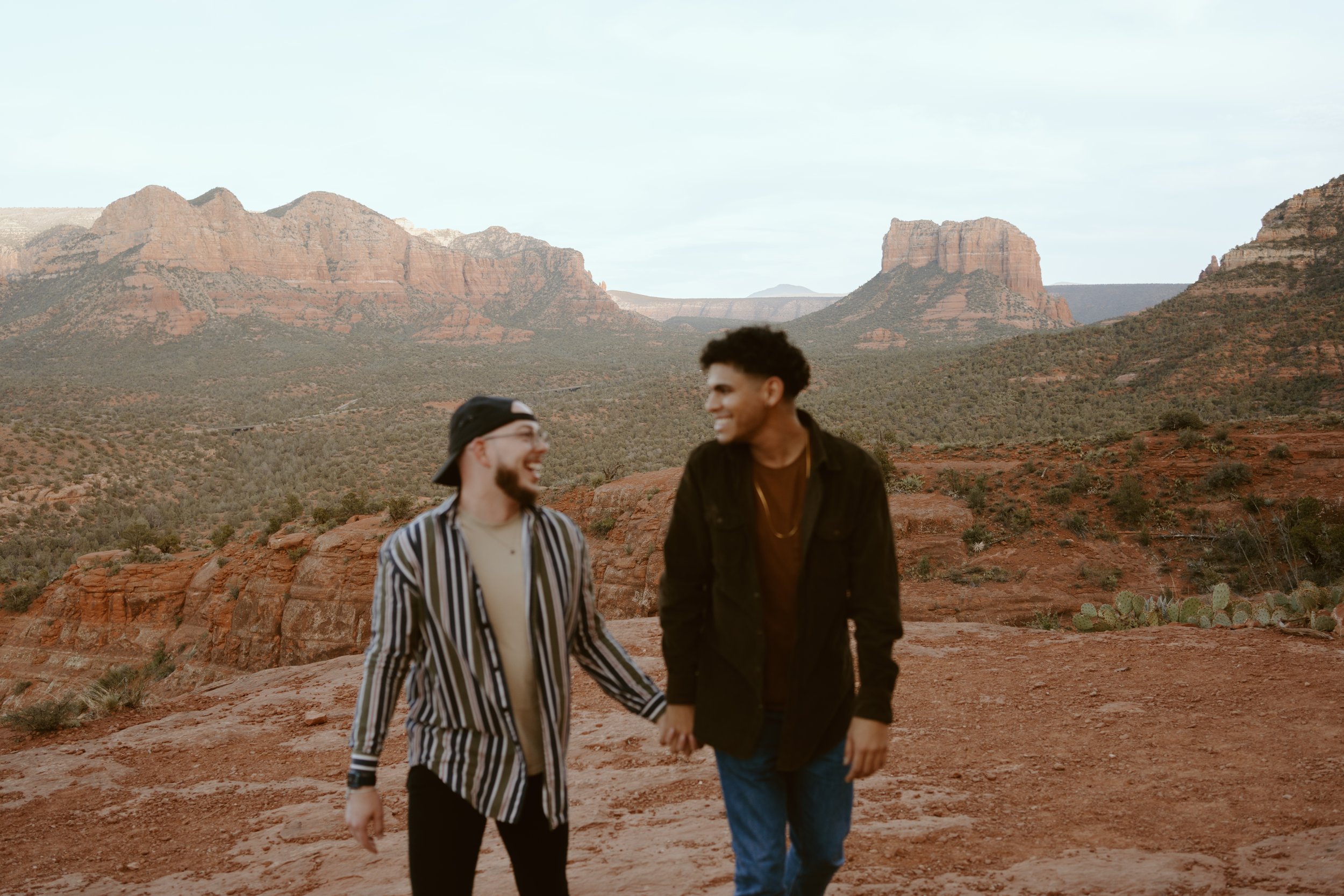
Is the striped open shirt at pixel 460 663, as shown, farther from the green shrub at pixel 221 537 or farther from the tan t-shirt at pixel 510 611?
the green shrub at pixel 221 537

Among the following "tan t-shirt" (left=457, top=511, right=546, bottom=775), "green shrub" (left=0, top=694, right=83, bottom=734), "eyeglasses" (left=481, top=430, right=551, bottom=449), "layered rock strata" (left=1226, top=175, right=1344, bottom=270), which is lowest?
"green shrub" (left=0, top=694, right=83, bottom=734)

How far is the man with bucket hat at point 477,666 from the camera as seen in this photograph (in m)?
2.07

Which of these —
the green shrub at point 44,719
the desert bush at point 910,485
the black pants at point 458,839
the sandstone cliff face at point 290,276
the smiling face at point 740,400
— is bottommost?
the green shrub at point 44,719

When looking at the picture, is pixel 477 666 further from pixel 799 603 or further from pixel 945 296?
pixel 945 296

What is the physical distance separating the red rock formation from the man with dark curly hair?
104979mm

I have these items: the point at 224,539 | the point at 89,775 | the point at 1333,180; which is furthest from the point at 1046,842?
the point at 1333,180

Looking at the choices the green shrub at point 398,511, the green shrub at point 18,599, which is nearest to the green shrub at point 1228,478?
the green shrub at point 398,511

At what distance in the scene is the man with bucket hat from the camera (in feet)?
6.78

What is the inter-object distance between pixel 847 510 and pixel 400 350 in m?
76.4

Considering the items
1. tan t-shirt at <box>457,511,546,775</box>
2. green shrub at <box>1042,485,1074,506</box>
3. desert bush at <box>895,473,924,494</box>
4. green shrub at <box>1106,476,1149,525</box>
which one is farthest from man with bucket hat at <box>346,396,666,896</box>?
green shrub at <box>1106,476,1149,525</box>

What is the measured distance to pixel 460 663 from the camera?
2.07 metres

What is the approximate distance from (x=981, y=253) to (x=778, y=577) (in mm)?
111186

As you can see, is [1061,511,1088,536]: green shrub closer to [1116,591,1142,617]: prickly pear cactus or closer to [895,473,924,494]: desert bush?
[895,473,924,494]: desert bush

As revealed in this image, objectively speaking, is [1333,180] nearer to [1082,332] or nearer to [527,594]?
[1082,332]
